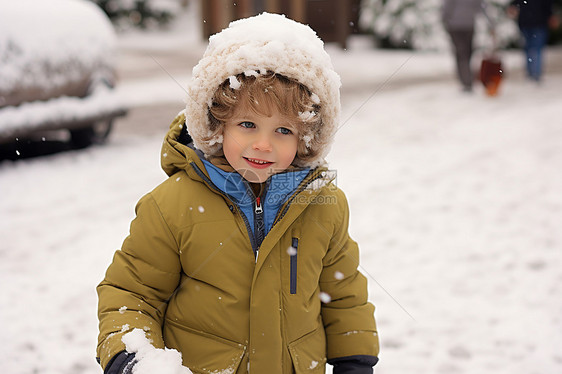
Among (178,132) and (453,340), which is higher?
(178,132)

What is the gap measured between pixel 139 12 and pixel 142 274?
23245 millimetres

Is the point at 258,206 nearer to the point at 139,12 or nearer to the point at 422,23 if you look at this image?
the point at 422,23

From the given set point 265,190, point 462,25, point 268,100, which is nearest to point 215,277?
point 265,190

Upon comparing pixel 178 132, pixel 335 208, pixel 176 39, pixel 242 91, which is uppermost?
pixel 242 91

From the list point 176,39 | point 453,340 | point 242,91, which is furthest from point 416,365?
point 176,39

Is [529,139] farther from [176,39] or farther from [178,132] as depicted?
[176,39]

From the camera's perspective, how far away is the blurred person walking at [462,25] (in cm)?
847

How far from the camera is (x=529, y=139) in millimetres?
6129

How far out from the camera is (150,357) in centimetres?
135

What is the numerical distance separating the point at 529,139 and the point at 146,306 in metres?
5.62

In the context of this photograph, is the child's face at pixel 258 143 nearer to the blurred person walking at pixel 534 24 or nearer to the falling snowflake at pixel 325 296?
the falling snowflake at pixel 325 296

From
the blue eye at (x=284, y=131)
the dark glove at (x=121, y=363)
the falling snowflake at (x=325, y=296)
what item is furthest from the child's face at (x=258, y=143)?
the dark glove at (x=121, y=363)

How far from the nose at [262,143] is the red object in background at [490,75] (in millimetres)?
7669

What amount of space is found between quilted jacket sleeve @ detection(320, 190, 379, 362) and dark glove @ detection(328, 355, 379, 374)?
12 mm
